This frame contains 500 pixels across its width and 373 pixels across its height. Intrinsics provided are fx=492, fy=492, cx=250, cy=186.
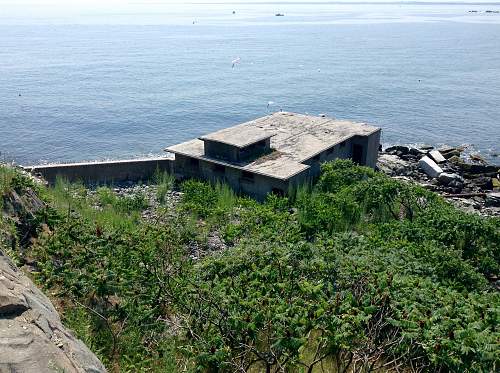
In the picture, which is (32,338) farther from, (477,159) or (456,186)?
(477,159)

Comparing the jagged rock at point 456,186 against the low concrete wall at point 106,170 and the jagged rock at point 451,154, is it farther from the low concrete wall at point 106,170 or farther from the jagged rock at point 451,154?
the low concrete wall at point 106,170

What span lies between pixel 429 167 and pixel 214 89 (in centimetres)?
3409

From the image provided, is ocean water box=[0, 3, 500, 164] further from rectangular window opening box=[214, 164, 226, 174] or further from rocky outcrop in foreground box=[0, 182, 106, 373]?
rocky outcrop in foreground box=[0, 182, 106, 373]

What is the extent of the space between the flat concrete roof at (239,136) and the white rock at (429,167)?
13889 mm

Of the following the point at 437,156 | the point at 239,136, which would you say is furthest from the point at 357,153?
the point at 437,156

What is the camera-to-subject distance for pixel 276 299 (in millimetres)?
10078

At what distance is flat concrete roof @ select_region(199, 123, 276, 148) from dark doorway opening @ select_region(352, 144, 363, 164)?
6.86 metres

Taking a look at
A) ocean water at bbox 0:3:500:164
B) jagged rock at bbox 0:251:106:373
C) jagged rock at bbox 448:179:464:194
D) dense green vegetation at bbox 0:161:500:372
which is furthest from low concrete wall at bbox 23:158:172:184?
jagged rock at bbox 0:251:106:373

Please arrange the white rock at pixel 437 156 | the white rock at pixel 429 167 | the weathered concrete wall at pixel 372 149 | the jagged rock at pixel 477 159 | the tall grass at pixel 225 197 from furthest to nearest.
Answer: the jagged rock at pixel 477 159, the white rock at pixel 437 156, the white rock at pixel 429 167, the weathered concrete wall at pixel 372 149, the tall grass at pixel 225 197

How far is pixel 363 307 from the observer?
391 inches

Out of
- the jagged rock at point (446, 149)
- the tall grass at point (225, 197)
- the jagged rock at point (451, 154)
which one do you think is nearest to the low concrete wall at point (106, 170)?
the tall grass at point (225, 197)

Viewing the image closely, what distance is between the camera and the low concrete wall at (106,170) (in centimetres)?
2639

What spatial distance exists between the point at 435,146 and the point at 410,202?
24.7m

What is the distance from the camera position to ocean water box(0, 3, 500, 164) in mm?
44938
